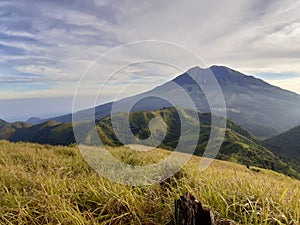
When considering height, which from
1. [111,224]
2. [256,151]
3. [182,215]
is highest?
[182,215]

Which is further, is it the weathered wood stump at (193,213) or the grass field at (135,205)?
the grass field at (135,205)

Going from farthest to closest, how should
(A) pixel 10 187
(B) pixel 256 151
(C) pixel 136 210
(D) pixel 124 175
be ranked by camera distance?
(B) pixel 256 151 < (D) pixel 124 175 < (A) pixel 10 187 < (C) pixel 136 210

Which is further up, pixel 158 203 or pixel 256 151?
pixel 158 203

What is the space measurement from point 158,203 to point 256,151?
19817 centimetres

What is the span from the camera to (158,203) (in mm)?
5145

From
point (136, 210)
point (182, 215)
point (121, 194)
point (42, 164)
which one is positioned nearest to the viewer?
point (182, 215)

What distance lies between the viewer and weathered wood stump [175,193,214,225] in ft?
12.8

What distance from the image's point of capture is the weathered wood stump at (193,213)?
Result: 154 inches

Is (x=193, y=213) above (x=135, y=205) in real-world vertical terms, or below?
above

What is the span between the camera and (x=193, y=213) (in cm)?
390

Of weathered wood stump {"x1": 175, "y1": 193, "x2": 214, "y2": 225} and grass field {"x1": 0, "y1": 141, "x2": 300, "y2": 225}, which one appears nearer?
weathered wood stump {"x1": 175, "y1": 193, "x2": 214, "y2": 225}

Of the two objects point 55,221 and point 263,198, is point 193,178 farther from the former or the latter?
point 55,221

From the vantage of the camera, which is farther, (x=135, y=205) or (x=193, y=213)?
(x=135, y=205)

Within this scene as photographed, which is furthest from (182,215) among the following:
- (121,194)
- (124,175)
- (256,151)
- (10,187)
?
(256,151)
